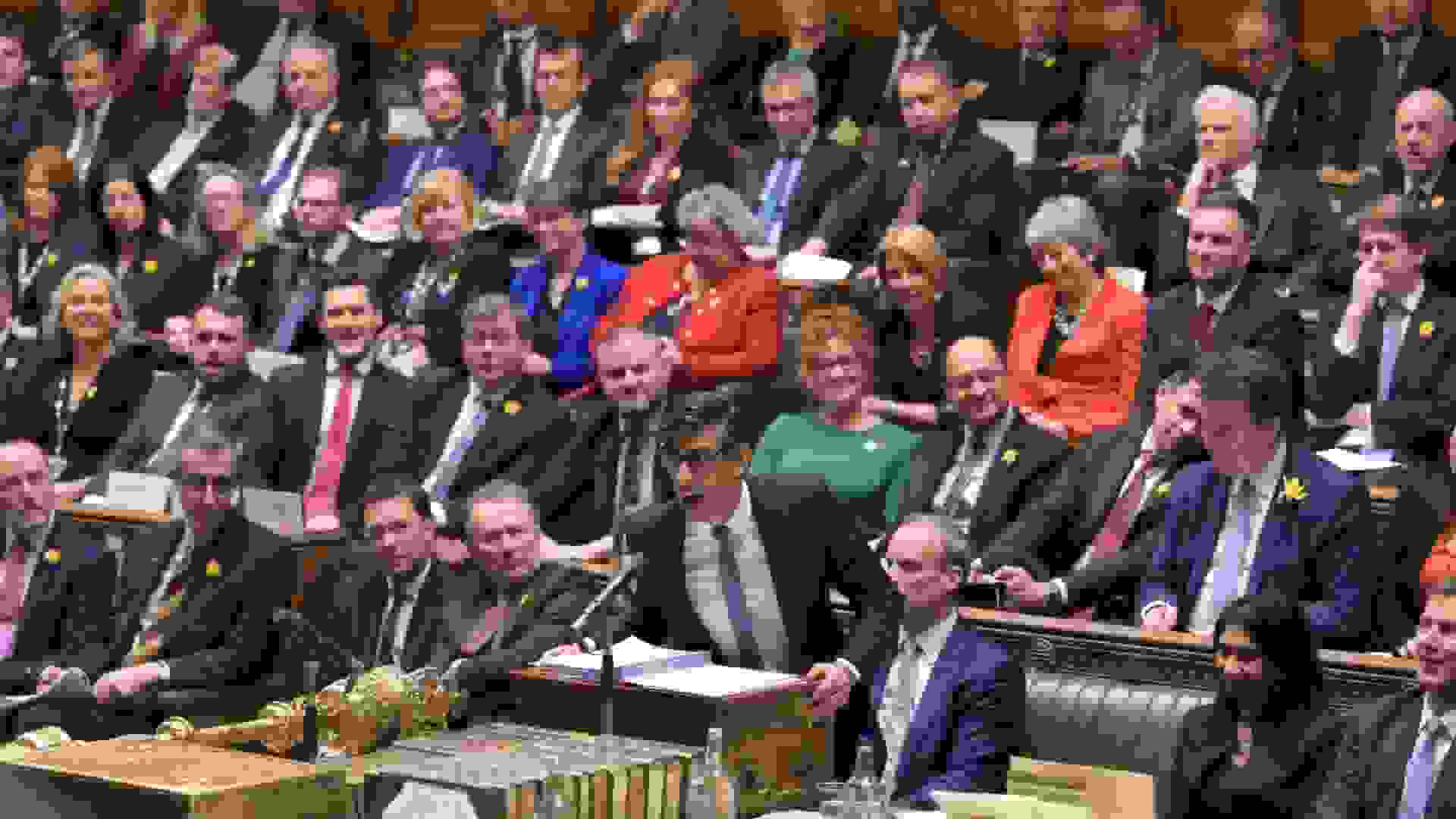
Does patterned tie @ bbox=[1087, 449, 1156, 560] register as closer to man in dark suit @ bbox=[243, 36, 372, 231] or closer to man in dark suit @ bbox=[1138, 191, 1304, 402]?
man in dark suit @ bbox=[1138, 191, 1304, 402]

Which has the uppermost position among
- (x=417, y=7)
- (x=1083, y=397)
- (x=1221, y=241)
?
(x=417, y=7)

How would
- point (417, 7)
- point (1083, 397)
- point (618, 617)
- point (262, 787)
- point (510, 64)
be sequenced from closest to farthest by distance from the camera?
point (262, 787) < point (618, 617) < point (1083, 397) < point (510, 64) < point (417, 7)

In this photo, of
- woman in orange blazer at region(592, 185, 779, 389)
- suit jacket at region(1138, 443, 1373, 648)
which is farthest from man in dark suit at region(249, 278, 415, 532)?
suit jacket at region(1138, 443, 1373, 648)

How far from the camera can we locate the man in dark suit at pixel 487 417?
281 inches

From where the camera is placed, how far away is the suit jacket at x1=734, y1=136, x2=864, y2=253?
26.6ft

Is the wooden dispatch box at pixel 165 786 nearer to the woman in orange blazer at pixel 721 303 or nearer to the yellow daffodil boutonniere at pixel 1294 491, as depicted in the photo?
the yellow daffodil boutonniere at pixel 1294 491

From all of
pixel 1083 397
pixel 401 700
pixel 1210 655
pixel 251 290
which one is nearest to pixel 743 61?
pixel 251 290

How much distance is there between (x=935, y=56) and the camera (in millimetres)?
8766

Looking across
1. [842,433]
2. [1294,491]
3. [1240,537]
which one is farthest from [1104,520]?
[1294,491]

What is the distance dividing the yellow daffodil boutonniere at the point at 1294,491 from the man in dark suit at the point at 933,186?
2.96 meters

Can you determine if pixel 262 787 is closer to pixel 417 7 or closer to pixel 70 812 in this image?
pixel 70 812

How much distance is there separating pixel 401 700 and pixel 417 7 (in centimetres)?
762

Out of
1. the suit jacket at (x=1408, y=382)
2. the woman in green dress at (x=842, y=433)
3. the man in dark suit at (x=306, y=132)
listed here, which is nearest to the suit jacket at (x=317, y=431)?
the woman in green dress at (x=842, y=433)

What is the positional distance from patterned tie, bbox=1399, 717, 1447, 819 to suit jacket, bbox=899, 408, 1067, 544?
2.43m
